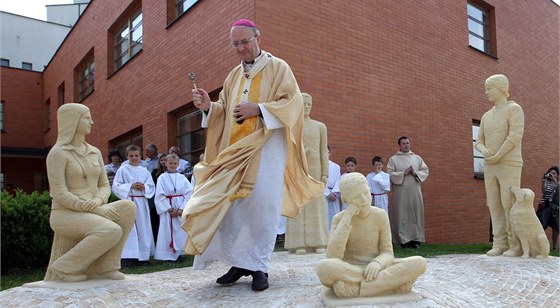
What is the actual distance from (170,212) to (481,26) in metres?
11.2

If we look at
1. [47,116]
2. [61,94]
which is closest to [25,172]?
[47,116]

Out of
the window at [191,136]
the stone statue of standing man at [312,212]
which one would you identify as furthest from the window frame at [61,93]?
the stone statue of standing man at [312,212]

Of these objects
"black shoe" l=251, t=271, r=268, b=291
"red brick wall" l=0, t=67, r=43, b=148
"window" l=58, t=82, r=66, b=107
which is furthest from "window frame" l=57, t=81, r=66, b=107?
"black shoe" l=251, t=271, r=268, b=291

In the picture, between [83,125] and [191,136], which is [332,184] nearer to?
[191,136]

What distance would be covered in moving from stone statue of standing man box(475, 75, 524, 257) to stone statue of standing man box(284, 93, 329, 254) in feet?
7.50

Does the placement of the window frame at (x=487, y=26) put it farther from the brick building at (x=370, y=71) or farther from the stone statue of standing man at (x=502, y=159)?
the stone statue of standing man at (x=502, y=159)

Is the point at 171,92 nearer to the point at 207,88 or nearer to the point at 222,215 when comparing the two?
the point at 207,88

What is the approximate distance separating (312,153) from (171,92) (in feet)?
17.6

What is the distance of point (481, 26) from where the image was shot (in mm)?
14359

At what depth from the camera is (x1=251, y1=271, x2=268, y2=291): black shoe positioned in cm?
424

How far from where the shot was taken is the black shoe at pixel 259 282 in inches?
167

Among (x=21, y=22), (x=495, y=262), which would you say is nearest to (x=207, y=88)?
(x=495, y=262)

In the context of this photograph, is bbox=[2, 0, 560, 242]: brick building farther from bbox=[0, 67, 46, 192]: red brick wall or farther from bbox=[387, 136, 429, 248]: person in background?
bbox=[0, 67, 46, 192]: red brick wall

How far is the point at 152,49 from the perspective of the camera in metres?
12.6
